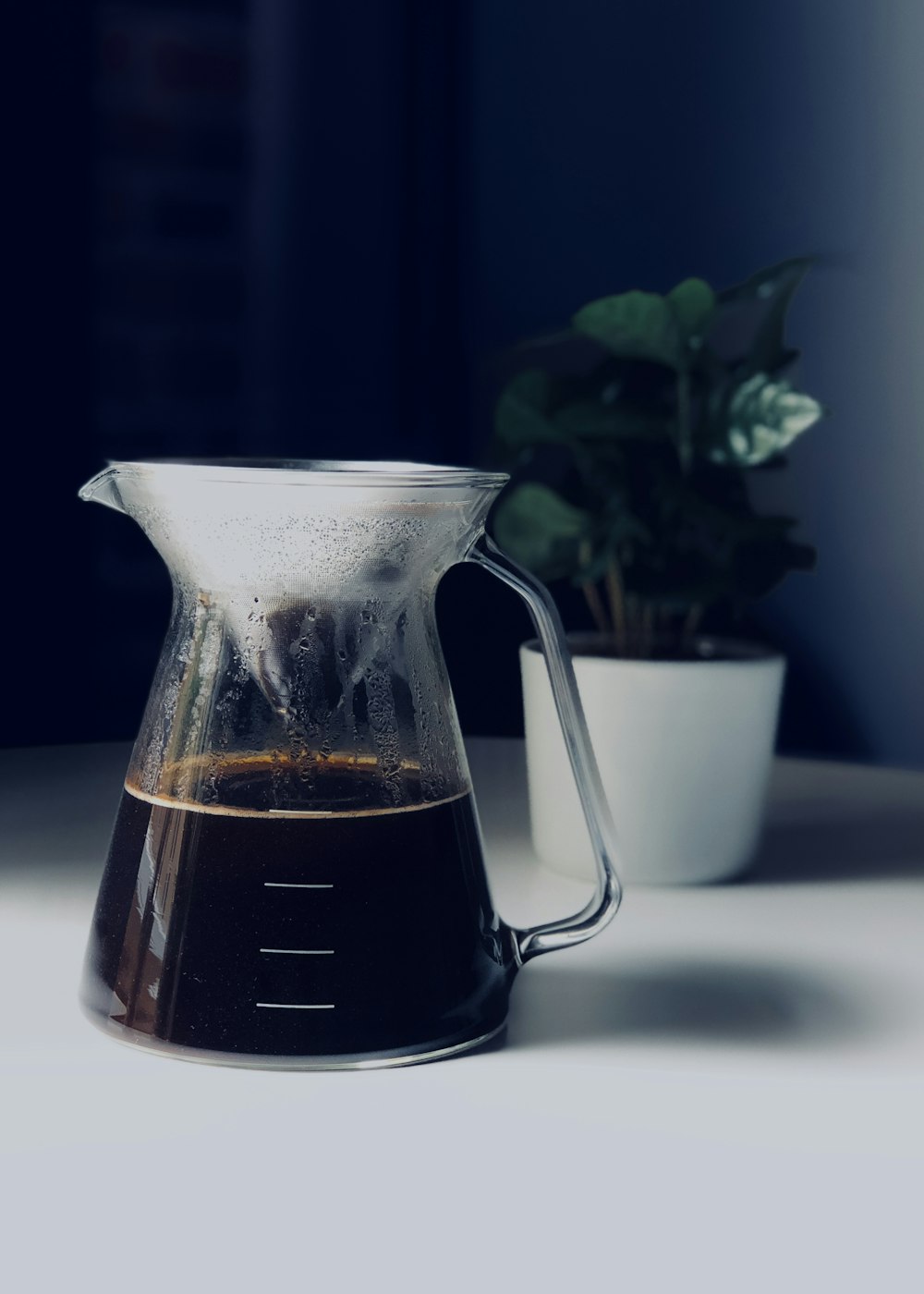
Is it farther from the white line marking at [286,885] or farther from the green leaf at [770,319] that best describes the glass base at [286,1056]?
the green leaf at [770,319]

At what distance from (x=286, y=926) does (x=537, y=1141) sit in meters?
0.11

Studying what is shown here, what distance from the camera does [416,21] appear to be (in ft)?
4.38

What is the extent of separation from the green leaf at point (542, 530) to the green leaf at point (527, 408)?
0.10ft

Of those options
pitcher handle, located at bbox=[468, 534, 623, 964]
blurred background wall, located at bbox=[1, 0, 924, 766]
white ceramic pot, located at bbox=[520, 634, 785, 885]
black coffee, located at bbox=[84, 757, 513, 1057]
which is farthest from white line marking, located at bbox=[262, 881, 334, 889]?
blurred background wall, located at bbox=[1, 0, 924, 766]

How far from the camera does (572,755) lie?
62 centimetres

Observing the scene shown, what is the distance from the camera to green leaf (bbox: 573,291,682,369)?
2.82 feet

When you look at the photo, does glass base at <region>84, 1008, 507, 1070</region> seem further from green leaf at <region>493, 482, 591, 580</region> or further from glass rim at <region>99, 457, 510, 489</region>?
green leaf at <region>493, 482, 591, 580</region>

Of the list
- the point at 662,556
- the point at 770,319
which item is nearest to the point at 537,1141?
the point at 662,556

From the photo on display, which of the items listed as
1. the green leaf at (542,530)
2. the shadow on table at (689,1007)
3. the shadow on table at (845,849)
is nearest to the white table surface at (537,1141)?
the shadow on table at (689,1007)

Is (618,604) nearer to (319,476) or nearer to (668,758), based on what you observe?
(668,758)

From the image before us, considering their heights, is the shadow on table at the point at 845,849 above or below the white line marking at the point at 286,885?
below

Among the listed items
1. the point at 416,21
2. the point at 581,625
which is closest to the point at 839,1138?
the point at 581,625

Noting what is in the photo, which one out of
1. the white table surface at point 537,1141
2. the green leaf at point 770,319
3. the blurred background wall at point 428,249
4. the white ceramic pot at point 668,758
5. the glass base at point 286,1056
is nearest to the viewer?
the white table surface at point 537,1141

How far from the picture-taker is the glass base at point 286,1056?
21.7 inches
